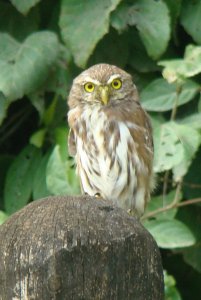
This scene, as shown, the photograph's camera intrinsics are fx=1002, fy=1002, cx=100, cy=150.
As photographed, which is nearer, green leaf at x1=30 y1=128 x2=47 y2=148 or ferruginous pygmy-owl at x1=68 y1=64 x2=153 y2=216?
ferruginous pygmy-owl at x1=68 y1=64 x2=153 y2=216

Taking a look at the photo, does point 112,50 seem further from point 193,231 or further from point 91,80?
point 193,231

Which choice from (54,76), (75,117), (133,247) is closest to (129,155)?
(75,117)

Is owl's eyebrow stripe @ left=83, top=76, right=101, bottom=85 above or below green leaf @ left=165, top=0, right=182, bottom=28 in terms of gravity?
below

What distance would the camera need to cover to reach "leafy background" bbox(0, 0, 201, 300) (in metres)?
5.21

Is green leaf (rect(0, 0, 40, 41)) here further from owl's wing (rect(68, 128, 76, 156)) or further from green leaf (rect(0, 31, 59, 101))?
owl's wing (rect(68, 128, 76, 156))

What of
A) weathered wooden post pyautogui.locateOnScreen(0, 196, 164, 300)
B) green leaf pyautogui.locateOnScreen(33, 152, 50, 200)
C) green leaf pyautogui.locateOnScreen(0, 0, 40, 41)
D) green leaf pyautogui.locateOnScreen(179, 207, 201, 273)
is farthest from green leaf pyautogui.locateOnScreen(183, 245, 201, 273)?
weathered wooden post pyautogui.locateOnScreen(0, 196, 164, 300)

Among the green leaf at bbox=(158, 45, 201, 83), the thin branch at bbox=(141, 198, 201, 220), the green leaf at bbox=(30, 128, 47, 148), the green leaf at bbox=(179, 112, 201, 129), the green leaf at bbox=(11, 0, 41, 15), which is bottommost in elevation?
the thin branch at bbox=(141, 198, 201, 220)

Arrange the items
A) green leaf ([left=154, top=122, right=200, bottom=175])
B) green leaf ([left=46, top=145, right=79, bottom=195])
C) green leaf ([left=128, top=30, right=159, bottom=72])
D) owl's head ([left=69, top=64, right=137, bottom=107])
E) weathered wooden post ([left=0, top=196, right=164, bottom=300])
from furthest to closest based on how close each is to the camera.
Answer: green leaf ([left=128, top=30, right=159, bottom=72]) < owl's head ([left=69, top=64, right=137, bottom=107]) < green leaf ([left=46, top=145, right=79, bottom=195]) < green leaf ([left=154, top=122, right=200, bottom=175]) < weathered wooden post ([left=0, top=196, right=164, bottom=300])

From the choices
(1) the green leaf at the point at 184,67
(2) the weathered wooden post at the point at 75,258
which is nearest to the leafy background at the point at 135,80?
(1) the green leaf at the point at 184,67

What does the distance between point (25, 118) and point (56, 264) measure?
367 centimetres

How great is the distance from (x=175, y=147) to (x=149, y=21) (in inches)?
33.5

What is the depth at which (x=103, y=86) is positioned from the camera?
5.37 metres

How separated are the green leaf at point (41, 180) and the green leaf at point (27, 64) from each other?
0.50m

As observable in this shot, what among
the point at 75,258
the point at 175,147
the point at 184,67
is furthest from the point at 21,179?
the point at 75,258
